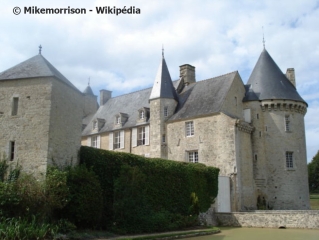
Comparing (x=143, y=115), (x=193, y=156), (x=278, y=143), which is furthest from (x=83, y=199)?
(x=278, y=143)

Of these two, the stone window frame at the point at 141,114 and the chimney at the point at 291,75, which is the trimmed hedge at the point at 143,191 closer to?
the stone window frame at the point at 141,114

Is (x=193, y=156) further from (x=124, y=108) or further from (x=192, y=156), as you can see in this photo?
(x=124, y=108)

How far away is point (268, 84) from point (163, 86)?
27.7ft

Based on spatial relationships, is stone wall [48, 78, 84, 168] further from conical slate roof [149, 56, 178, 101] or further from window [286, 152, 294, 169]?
window [286, 152, 294, 169]

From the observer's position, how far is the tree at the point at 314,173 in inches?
2122

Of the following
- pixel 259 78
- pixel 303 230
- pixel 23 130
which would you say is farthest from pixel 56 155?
pixel 259 78

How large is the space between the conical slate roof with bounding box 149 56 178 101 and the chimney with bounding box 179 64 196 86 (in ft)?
6.83

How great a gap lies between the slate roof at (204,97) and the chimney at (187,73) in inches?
54.5

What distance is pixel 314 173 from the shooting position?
53.9 m

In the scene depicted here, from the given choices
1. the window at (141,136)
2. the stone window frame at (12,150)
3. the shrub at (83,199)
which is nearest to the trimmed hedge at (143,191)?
the shrub at (83,199)

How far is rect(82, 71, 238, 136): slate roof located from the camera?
91.0 feet

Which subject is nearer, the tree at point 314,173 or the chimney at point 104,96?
the chimney at point 104,96

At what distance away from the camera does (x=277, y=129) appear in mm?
27750

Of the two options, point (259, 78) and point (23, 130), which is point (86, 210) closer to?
point (23, 130)
